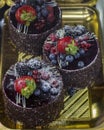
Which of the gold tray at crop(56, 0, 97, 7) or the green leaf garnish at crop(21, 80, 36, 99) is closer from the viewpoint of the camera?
the green leaf garnish at crop(21, 80, 36, 99)

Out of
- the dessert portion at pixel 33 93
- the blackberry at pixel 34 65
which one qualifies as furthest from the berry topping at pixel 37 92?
the blackberry at pixel 34 65

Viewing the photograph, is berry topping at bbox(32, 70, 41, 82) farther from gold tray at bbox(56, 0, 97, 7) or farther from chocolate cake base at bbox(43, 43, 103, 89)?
gold tray at bbox(56, 0, 97, 7)

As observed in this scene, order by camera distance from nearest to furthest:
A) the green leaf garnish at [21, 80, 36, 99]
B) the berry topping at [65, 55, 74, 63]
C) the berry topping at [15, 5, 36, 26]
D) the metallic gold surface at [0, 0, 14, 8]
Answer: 1. the green leaf garnish at [21, 80, 36, 99]
2. the berry topping at [65, 55, 74, 63]
3. the berry topping at [15, 5, 36, 26]
4. the metallic gold surface at [0, 0, 14, 8]

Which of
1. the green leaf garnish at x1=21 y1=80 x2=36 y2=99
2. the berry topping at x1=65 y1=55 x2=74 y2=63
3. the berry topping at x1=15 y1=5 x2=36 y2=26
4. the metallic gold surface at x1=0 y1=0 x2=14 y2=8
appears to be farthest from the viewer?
the metallic gold surface at x1=0 y1=0 x2=14 y2=8

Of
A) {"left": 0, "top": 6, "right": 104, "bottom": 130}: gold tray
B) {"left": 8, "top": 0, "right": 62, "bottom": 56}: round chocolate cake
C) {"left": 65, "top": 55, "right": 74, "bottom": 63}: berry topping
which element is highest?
{"left": 8, "top": 0, "right": 62, "bottom": 56}: round chocolate cake

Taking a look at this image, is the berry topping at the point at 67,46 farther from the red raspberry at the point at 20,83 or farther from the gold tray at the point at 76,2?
the gold tray at the point at 76,2

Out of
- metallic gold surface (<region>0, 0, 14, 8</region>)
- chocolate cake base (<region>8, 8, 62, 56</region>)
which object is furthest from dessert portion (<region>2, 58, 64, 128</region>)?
metallic gold surface (<region>0, 0, 14, 8</region>)

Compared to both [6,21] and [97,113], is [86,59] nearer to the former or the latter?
[97,113]

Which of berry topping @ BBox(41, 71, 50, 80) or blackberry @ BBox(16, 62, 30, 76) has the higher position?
blackberry @ BBox(16, 62, 30, 76)

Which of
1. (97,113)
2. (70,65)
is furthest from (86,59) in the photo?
(97,113)
